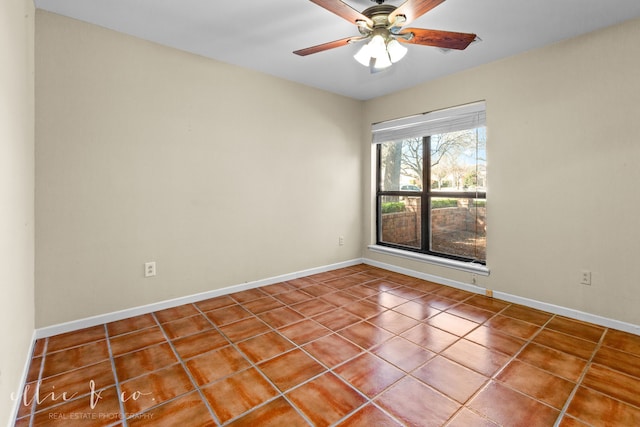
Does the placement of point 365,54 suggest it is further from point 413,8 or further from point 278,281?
point 278,281

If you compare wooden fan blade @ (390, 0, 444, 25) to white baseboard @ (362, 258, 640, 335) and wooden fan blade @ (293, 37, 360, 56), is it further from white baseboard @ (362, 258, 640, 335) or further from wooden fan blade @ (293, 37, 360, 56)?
white baseboard @ (362, 258, 640, 335)

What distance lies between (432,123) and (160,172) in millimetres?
2874

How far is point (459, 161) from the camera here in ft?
11.4

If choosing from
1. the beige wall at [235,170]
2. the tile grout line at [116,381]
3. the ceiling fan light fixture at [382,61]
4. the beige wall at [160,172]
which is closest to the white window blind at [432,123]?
the beige wall at [235,170]

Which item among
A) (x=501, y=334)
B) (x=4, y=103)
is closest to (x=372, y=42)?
(x=4, y=103)

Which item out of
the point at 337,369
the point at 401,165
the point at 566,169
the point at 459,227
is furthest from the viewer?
the point at 401,165

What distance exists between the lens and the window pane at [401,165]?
12.7 feet

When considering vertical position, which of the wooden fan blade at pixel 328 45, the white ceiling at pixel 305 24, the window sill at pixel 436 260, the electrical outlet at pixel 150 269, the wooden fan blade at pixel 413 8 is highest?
the white ceiling at pixel 305 24

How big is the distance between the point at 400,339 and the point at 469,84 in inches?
103

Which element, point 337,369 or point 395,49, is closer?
point 337,369

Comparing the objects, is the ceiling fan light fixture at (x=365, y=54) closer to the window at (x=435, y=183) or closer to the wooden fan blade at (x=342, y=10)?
the wooden fan blade at (x=342, y=10)

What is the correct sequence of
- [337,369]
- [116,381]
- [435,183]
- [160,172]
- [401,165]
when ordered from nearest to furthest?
[116,381] < [337,369] < [160,172] < [435,183] < [401,165]

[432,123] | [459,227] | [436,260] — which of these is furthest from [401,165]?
[436,260]

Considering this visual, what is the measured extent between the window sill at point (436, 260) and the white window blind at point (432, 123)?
1429 mm
